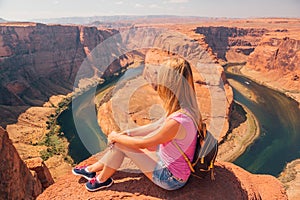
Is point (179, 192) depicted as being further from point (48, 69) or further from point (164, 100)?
point (48, 69)

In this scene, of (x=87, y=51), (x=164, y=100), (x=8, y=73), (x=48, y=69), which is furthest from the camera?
(x=87, y=51)

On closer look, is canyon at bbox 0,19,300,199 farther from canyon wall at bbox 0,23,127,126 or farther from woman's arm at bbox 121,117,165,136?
woman's arm at bbox 121,117,165,136

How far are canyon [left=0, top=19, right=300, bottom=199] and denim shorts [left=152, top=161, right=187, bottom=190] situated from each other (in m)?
0.31

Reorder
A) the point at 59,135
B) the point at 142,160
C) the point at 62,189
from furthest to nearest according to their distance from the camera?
1. the point at 59,135
2. the point at 62,189
3. the point at 142,160

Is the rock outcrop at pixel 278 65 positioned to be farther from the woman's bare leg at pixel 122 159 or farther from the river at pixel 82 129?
the woman's bare leg at pixel 122 159

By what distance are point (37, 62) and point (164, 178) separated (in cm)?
8601

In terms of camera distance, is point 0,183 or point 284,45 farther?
point 284,45

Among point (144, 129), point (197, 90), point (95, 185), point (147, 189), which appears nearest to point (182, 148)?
point (144, 129)

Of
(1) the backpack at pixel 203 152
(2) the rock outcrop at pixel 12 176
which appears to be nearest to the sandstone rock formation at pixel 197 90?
(2) the rock outcrop at pixel 12 176

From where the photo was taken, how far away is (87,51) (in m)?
106

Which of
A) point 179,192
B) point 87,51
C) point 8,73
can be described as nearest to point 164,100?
point 179,192

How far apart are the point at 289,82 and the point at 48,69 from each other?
7519 centimetres

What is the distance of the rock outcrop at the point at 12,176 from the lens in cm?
1148

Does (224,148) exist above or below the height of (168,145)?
below
